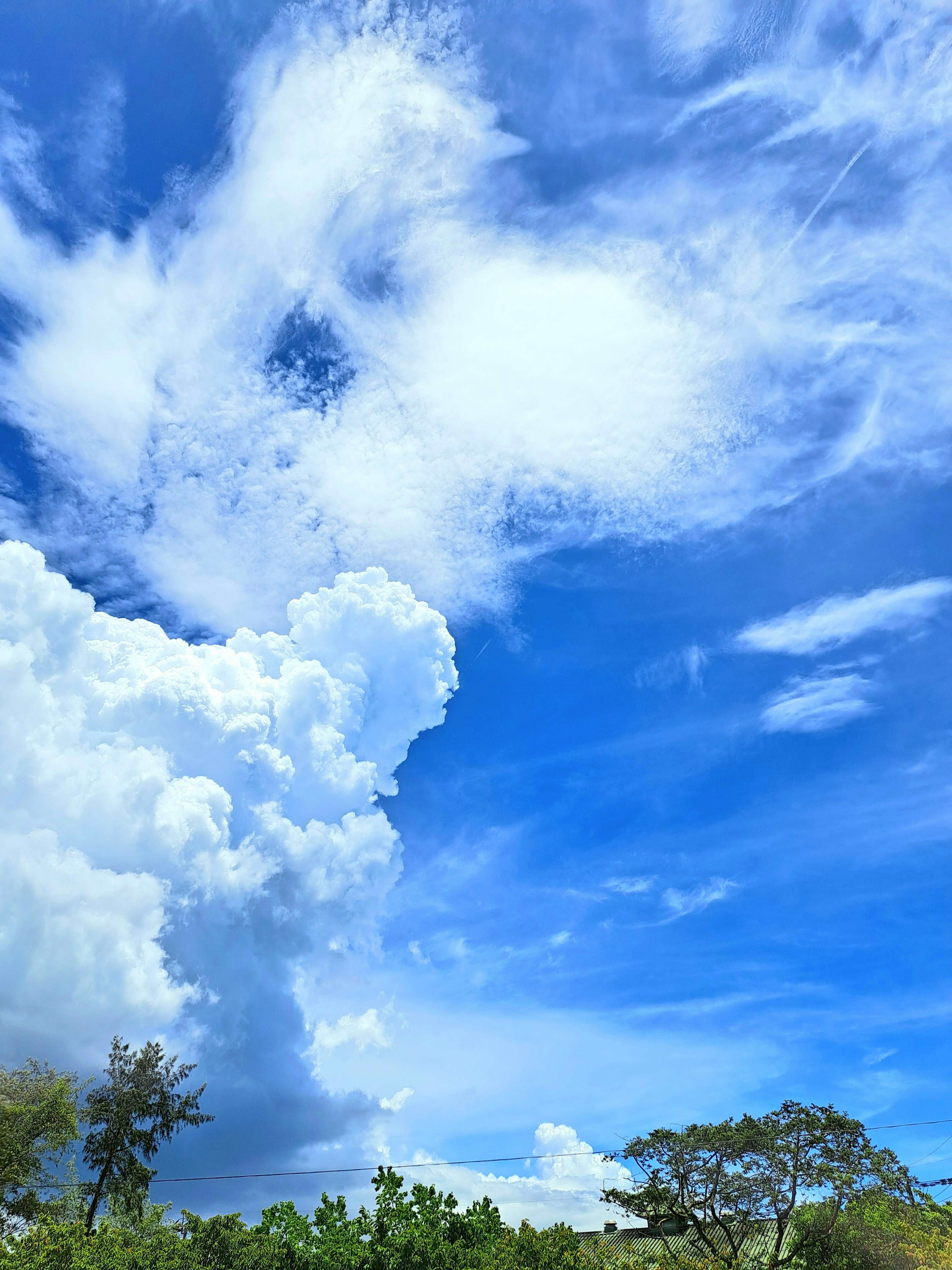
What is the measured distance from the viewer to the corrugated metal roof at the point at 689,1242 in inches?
1740

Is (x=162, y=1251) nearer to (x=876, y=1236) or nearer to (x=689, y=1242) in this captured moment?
(x=876, y=1236)

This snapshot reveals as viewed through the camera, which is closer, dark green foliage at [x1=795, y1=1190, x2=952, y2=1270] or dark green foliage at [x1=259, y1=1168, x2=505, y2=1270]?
dark green foliage at [x1=259, y1=1168, x2=505, y2=1270]

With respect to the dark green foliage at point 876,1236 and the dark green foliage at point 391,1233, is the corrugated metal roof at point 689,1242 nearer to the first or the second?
the dark green foliage at point 876,1236

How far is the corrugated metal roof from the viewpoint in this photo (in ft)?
145

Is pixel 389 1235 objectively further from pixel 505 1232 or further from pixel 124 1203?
pixel 124 1203

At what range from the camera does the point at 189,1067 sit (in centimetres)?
4984

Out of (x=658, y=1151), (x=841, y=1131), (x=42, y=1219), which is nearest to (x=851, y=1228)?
(x=841, y=1131)

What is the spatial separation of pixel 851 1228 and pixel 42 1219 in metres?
31.5

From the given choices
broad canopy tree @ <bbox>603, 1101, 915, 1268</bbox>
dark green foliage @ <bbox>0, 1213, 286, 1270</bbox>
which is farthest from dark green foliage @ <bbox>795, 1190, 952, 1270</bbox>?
dark green foliage @ <bbox>0, 1213, 286, 1270</bbox>

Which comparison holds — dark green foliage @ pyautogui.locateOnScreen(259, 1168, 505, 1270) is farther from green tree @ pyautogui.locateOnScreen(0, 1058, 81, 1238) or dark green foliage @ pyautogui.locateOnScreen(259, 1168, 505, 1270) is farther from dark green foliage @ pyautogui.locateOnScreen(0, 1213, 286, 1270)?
green tree @ pyautogui.locateOnScreen(0, 1058, 81, 1238)

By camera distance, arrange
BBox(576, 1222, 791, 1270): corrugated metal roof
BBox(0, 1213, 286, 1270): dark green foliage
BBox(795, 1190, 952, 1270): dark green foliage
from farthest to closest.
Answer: BBox(576, 1222, 791, 1270): corrugated metal roof
BBox(795, 1190, 952, 1270): dark green foliage
BBox(0, 1213, 286, 1270): dark green foliage

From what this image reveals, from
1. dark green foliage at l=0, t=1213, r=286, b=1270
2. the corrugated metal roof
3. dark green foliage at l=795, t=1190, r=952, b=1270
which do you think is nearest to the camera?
dark green foliage at l=0, t=1213, r=286, b=1270

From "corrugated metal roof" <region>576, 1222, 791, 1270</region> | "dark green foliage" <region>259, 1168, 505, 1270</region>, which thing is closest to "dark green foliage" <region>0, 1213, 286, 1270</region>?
"dark green foliage" <region>259, 1168, 505, 1270</region>

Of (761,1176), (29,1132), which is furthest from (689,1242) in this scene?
(29,1132)
